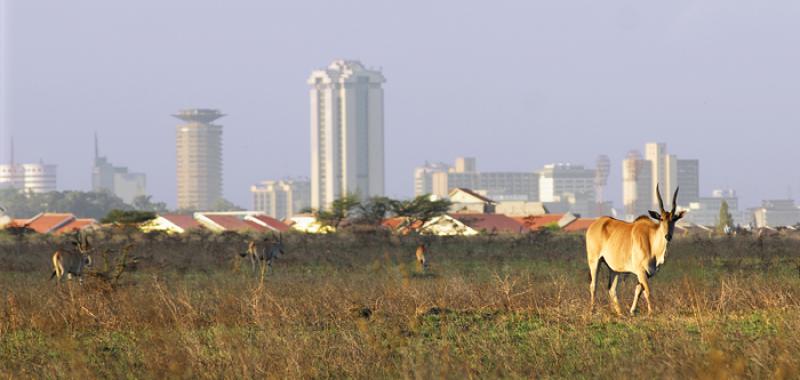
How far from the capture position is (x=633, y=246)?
58.4 feet

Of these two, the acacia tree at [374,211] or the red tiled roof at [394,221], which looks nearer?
the acacia tree at [374,211]

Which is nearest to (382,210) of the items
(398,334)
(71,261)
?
(71,261)

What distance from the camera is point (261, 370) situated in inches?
461

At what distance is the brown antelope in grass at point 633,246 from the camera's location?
679 inches

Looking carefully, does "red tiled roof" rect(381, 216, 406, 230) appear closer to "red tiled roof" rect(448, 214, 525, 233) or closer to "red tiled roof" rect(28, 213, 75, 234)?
"red tiled roof" rect(448, 214, 525, 233)

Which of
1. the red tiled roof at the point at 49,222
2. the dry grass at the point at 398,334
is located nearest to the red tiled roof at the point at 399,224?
the red tiled roof at the point at 49,222

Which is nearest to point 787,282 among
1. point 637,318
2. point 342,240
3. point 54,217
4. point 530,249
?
point 637,318

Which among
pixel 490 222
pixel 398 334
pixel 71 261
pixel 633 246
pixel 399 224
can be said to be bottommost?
pixel 490 222

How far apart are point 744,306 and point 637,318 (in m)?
1.93

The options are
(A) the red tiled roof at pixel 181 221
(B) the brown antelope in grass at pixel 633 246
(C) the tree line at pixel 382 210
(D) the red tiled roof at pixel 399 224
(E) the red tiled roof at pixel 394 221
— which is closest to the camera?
(B) the brown antelope in grass at pixel 633 246

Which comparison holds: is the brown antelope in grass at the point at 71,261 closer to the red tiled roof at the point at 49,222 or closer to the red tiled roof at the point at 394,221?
the red tiled roof at the point at 394,221

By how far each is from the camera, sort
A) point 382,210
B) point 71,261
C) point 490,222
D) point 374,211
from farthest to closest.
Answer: point 490,222 → point 382,210 → point 374,211 → point 71,261

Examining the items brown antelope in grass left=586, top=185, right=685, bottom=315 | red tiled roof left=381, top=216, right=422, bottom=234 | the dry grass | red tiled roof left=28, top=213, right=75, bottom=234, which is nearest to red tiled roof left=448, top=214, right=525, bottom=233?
red tiled roof left=381, top=216, right=422, bottom=234

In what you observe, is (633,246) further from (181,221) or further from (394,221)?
(181,221)
